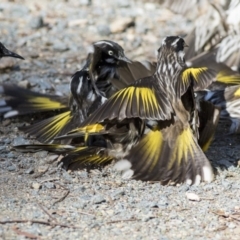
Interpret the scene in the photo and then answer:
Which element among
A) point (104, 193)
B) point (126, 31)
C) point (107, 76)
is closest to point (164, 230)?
point (104, 193)

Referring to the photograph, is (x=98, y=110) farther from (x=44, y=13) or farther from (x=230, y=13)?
(x=44, y=13)

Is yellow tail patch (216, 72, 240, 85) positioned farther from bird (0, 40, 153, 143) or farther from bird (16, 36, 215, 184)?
bird (16, 36, 215, 184)

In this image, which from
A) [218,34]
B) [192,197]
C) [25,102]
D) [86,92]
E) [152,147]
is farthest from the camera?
[218,34]

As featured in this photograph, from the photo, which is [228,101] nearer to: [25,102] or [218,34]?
[25,102]

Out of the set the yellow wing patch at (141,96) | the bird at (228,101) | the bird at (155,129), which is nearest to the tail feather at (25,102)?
the bird at (155,129)

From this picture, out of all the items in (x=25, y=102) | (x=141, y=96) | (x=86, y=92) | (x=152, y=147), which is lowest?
(x=25, y=102)

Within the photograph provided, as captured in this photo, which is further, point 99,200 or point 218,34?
point 218,34

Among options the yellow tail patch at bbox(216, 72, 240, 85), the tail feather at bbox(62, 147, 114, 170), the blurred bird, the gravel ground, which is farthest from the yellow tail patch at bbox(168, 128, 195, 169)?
the blurred bird

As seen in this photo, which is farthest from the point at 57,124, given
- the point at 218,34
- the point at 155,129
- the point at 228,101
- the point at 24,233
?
the point at 218,34

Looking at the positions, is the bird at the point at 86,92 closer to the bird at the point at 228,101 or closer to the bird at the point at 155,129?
the bird at the point at 155,129
